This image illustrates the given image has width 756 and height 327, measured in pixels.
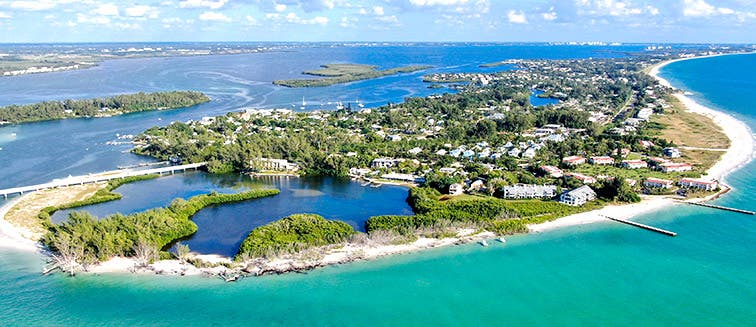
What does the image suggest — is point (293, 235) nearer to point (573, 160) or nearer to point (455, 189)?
→ point (455, 189)

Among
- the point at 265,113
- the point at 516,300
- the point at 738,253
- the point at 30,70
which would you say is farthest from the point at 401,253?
the point at 30,70

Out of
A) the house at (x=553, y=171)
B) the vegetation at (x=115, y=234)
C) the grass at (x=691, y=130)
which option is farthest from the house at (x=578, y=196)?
the vegetation at (x=115, y=234)

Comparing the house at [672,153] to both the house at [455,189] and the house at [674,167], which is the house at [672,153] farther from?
the house at [455,189]

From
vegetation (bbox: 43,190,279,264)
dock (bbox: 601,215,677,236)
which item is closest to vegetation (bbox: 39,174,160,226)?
vegetation (bbox: 43,190,279,264)

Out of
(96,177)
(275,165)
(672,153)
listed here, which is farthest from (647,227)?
(96,177)

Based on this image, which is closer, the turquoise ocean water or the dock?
the turquoise ocean water

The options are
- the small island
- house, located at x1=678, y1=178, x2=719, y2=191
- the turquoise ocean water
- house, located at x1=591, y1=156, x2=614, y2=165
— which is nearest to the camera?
the turquoise ocean water

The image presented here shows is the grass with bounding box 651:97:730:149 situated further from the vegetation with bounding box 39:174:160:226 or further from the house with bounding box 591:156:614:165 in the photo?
the vegetation with bounding box 39:174:160:226
